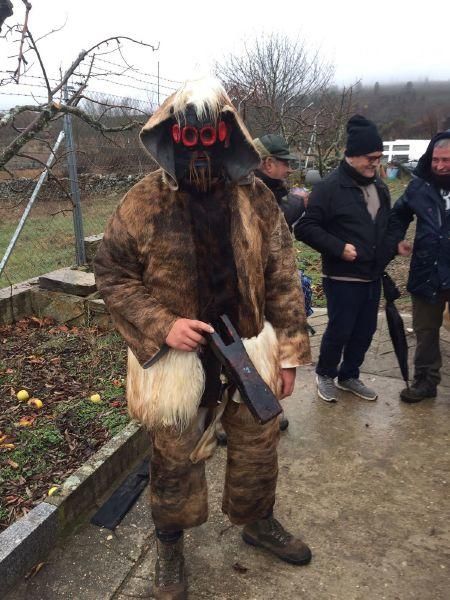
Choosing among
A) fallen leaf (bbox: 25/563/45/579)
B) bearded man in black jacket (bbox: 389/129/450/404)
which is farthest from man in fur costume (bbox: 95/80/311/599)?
bearded man in black jacket (bbox: 389/129/450/404)

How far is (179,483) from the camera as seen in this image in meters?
2.15

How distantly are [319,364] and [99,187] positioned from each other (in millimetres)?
4874

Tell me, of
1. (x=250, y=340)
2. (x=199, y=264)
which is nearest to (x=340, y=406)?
(x=250, y=340)

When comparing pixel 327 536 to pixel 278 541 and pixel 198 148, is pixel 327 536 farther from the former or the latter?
pixel 198 148

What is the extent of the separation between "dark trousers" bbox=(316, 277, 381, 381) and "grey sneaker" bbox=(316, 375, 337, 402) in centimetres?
4

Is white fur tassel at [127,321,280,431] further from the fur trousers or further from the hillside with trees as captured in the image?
the hillside with trees

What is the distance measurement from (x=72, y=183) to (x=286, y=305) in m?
3.84

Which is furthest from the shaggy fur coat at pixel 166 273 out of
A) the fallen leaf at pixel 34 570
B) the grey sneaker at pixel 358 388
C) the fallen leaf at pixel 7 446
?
the grey sneaker at pixel 358 388

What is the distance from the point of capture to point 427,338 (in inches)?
149

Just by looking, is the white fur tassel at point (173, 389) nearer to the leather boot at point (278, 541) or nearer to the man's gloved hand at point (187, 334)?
the man's gloved hand at point (187, 334)

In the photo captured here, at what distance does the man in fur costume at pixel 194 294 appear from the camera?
1.93 m

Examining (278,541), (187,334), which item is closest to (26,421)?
(278,541)

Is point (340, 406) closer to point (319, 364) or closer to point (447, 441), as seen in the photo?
point (319, 364)

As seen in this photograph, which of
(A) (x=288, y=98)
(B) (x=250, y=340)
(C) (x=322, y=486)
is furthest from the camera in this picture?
(A) (x=288, y=98)
